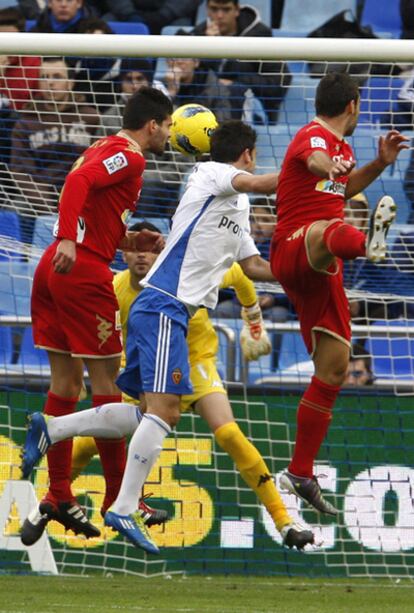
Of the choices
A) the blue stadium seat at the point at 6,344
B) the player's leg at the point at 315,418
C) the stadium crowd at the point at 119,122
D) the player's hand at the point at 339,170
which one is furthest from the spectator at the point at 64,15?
the player's hand at the point at 339,170

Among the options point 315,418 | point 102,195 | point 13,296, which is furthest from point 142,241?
point 13,296

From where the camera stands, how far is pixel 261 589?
8188 millimetres

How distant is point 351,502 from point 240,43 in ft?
11.2

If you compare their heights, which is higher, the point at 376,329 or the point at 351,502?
the point at 376,329

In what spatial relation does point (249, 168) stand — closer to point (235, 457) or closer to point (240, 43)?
point (240, 43)

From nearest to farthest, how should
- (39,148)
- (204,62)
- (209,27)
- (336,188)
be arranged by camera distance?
(336,188)
(39,148)
(204,62)
(209,27)

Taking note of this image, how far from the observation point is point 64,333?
24.3 ft

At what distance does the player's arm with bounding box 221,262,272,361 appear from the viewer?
27.9 feet

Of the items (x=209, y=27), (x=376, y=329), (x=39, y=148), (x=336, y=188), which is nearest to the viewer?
(x=336, y=188)

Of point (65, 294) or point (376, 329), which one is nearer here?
point (65, 294)

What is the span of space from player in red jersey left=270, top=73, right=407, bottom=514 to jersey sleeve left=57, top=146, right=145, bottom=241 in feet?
2.73

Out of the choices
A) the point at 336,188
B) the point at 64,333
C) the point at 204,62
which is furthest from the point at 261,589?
the point at 204,62

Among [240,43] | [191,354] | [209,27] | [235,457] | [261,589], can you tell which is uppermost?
[209,27]

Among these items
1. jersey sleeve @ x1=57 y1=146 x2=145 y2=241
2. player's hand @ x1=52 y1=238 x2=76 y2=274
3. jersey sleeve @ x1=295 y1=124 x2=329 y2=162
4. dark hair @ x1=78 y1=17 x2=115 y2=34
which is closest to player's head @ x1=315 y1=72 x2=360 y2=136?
jersey sleeve @ x1=295 y1=124 x2=329 y2=162
